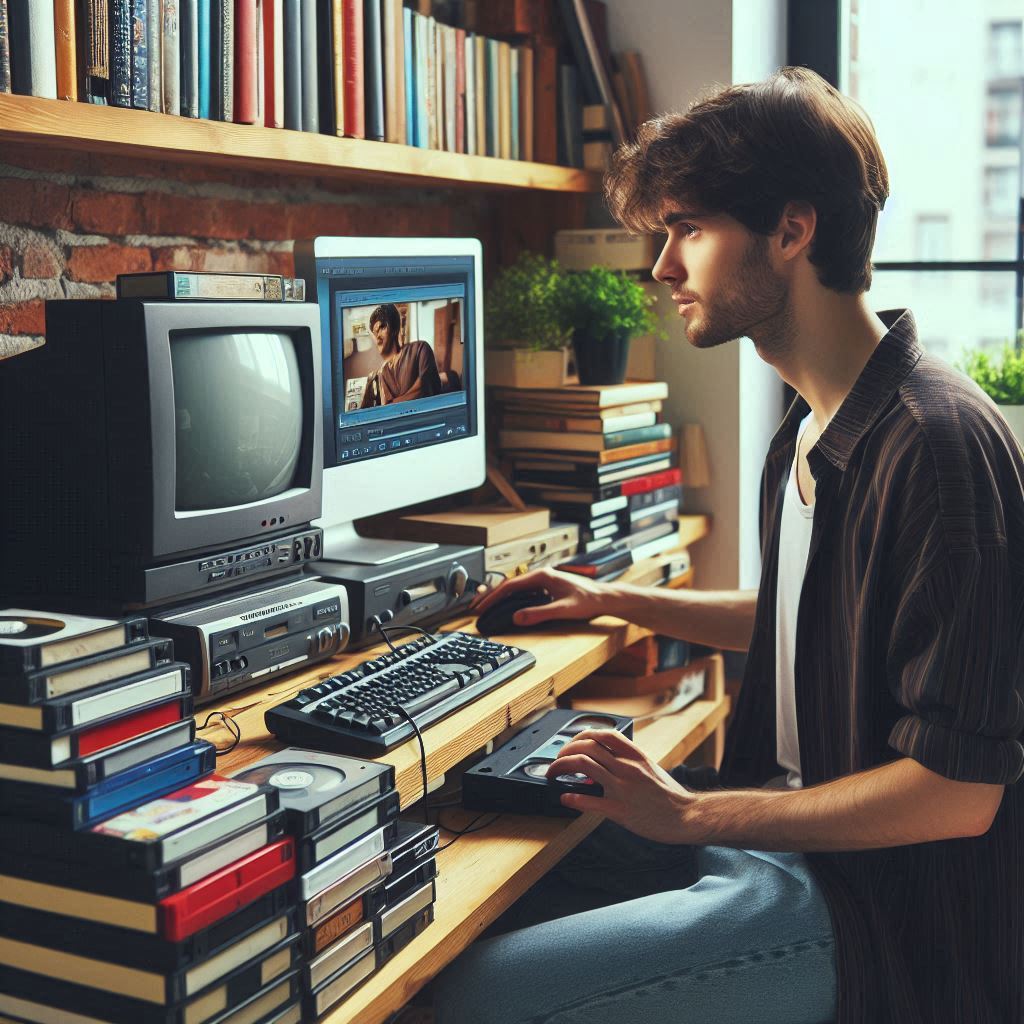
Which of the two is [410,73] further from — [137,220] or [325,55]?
[137,220]

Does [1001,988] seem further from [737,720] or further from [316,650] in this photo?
[316,650]

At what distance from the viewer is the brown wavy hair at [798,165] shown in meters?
1.54

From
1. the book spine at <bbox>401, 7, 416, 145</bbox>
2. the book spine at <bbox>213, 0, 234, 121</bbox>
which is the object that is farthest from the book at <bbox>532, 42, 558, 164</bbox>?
the book spine at <bbox>213, 0, 234, 121</bbox>

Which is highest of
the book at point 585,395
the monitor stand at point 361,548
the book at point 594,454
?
the book at point 585,395

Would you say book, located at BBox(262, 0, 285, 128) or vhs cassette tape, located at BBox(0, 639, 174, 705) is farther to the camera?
book, located at BBox(262, 0, 285, 128)

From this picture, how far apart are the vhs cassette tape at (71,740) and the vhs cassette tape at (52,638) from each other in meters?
0.05

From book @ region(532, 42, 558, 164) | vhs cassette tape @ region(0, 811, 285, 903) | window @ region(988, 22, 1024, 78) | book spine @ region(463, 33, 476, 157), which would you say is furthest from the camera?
window @ region(988, 22, 1024, 78)

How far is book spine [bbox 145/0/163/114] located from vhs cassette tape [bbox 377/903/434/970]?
3.35 ft

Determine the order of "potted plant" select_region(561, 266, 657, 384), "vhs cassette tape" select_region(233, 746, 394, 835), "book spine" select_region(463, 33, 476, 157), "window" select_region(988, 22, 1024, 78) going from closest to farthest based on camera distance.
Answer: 1. "vhs cassette tape" select_region(233, 746, 394, 835)
2. "book spine" select_region(463, 33, 476, 157)
3. "potted plant" select_region(561, 266, 657, 384)
4. "window" select_region(988, 22, 1024, 78)

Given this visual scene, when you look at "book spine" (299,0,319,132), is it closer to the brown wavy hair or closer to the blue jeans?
the brown wavy hair

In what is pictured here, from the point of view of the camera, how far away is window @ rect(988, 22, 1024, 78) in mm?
2797

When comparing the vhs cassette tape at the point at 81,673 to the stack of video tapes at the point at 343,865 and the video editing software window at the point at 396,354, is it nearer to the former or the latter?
the stack of video tapes at the point at 343,865

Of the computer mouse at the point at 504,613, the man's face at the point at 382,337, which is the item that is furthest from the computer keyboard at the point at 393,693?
the man's face at the point at 382,337

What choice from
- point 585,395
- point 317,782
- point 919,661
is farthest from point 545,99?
point 317,782
